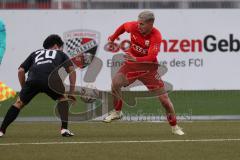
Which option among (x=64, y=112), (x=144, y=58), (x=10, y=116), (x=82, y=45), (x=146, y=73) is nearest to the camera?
(x=10, y=116)

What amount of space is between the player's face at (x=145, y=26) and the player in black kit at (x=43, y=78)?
129 cm

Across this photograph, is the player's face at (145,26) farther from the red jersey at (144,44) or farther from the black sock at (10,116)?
the black sock at (10,116)

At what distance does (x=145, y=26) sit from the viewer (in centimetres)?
1335

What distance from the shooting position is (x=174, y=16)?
19.9 metres

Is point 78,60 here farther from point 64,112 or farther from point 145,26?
point 145,26

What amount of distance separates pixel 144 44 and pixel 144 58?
0.89 ft

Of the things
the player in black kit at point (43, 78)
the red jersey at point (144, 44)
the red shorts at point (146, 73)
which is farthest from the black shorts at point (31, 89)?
the red jersey at point (144, 44)

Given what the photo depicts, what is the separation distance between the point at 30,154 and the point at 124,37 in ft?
30.3

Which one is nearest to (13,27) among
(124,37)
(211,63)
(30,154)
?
(124,37)

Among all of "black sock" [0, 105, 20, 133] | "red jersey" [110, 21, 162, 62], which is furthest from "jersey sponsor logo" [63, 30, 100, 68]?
"black sock" [0, 105, 20, 133]

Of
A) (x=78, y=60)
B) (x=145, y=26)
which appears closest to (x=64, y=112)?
(x=145, y=26)

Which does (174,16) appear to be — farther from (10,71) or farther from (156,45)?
(156,45)

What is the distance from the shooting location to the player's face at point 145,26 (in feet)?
43.7

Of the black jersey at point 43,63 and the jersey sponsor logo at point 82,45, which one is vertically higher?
the black jersey at point 43,63
